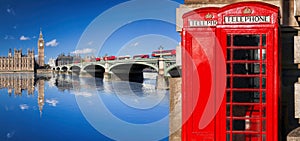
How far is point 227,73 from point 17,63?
117m

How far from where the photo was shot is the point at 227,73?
436cm

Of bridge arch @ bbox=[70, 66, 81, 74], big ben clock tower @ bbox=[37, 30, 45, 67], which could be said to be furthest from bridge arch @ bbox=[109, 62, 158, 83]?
big ben clock tower @ bbox=[37, 30, 45, 67]

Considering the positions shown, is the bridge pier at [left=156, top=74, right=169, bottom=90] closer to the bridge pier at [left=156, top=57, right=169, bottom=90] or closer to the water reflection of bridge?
the bridge pier at [left=156, top=57, right=169, bottom=90]

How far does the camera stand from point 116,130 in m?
11.3

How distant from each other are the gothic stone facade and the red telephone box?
371ft

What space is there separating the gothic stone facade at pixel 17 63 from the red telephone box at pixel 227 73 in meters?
113

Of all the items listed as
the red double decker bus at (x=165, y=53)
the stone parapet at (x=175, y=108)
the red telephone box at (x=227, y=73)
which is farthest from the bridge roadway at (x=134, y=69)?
the red telephone box at (x=227, y=73)

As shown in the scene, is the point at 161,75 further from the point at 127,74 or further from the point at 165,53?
the point at 127,74

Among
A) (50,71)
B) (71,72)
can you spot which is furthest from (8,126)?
(50,71)

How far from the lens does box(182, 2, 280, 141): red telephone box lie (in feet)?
13.3

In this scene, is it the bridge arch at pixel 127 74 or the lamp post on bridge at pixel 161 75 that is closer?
the lamp post on bridge at pixel 161 75

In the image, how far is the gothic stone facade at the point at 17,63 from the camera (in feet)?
352

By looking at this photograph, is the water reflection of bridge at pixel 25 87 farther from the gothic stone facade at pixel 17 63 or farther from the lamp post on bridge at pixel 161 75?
the gothic stone facade at pixel 17 63

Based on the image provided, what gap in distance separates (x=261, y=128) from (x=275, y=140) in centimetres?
24
